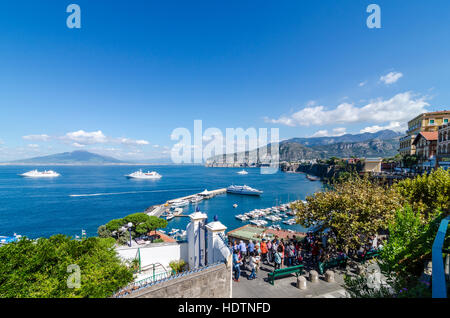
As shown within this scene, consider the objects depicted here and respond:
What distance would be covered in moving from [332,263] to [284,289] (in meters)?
2.80

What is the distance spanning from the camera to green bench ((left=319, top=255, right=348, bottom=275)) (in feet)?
26.0

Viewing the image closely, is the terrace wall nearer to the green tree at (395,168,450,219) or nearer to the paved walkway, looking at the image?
the paved walkway

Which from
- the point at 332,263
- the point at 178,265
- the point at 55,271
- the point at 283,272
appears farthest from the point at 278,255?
the point at 55,271

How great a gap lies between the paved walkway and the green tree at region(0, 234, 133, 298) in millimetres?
3755

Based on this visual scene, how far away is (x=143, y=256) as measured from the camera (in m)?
9.07

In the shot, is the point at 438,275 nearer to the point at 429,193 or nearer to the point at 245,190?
the point at 429,193

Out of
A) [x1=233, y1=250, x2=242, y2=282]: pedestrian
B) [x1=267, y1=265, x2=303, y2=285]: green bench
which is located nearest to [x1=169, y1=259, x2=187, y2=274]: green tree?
[x1=233, y1=250, x2=242, y2=282]: pedestrian

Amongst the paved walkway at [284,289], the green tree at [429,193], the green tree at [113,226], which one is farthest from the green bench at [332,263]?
the green tree at [113,226]

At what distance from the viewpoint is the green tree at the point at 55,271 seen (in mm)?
4652

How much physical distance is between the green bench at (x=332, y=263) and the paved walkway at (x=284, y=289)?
35cm

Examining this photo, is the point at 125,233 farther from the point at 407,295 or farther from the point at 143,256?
the point at 407,295
